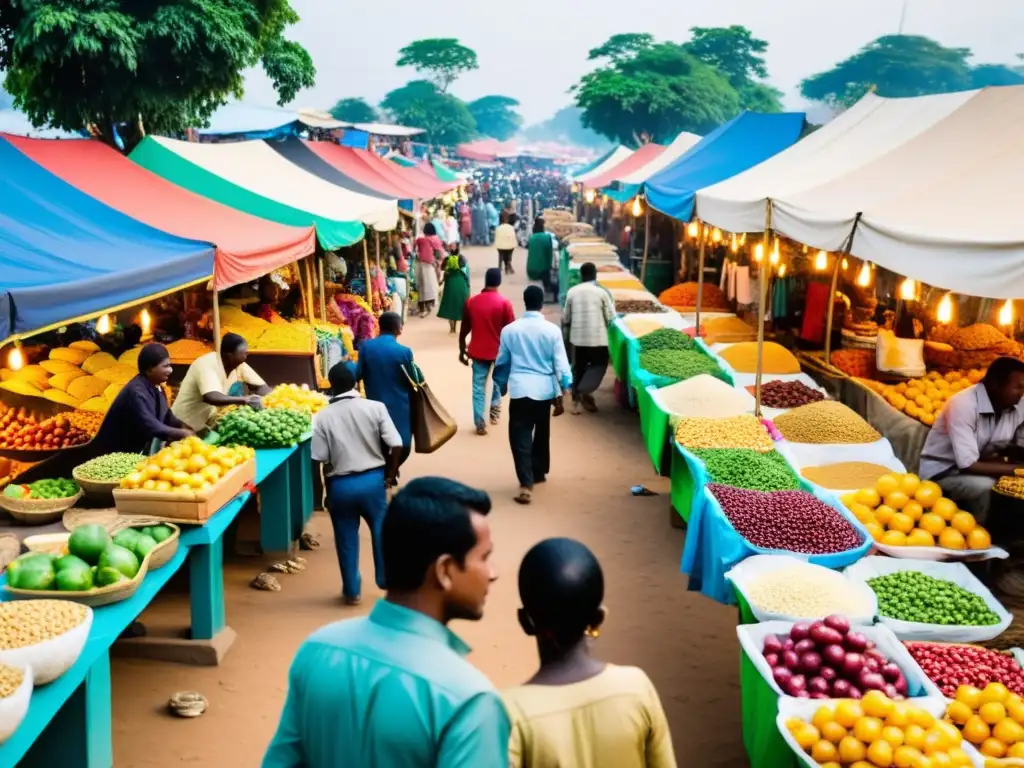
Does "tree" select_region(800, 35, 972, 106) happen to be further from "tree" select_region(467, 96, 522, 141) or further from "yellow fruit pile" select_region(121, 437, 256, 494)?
"yellow fruit pile" select_region(121, 437, 256, 494)

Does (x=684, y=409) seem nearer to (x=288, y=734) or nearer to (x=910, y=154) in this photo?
(x=910, y=154)

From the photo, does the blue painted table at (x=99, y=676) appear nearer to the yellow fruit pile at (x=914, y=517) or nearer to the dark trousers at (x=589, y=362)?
the yellow fruit pile at (x=914, y=517)

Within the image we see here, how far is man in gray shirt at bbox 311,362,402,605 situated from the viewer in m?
5.79

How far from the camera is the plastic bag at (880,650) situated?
380 centimetres

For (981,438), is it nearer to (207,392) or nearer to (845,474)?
(845,474)

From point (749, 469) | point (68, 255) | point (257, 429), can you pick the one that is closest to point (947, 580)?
point (749, 469)

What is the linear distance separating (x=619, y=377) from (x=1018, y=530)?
647 cm

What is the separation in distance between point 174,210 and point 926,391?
6.62 m

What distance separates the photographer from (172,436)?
19.5 feet

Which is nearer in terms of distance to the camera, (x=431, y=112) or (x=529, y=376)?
(x=529, y=376)

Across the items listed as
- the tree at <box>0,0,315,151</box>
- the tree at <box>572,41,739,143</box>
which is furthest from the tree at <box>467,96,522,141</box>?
the tree at <box>0,0,315,151</box>

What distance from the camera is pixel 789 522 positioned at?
528cm

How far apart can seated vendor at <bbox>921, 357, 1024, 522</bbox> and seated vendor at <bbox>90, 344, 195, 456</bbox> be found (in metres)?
4.80

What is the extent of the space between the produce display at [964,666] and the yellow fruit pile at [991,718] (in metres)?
0.20
